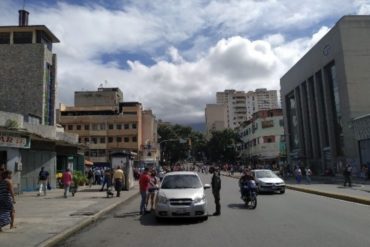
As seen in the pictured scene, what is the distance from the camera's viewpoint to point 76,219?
1385 centimetres

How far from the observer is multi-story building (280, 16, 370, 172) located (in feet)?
147

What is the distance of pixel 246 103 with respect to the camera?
179 meters

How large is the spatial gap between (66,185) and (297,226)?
47.0ft

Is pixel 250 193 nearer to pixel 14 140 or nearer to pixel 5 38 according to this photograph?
pixel 14 140

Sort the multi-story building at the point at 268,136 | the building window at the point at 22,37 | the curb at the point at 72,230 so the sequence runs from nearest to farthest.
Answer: the curb at the point at 72,230 → the building window at the point at 22,37 → the multi-story building at the point at 268,136

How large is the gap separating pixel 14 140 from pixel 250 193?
42.9 ft

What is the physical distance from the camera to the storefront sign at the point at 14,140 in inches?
857

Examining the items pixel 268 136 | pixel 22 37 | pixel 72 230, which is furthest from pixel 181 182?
pixel 268 136

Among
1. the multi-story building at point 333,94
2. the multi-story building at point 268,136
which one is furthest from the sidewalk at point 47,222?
the multi-story building at point 268,136

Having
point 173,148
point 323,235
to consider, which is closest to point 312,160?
point 323,235

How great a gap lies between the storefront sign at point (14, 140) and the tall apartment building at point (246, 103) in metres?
155

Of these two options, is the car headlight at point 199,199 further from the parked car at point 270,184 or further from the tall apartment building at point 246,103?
the tall apartment building at point 246,103

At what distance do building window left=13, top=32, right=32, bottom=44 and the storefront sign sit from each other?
848 inches

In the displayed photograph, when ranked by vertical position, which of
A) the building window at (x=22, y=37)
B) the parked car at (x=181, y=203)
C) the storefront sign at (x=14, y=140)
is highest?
the building window at (x=22, y=37)
